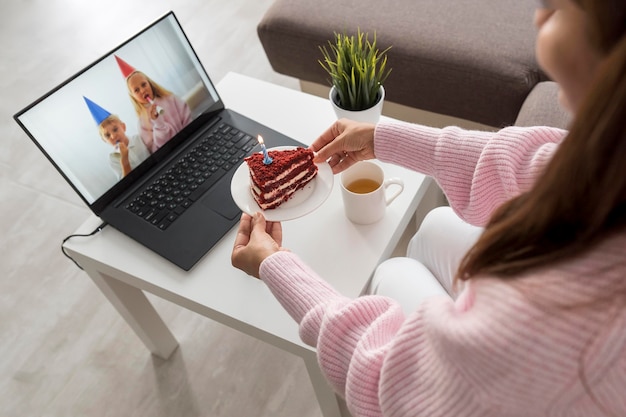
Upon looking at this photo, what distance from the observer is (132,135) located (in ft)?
3.75

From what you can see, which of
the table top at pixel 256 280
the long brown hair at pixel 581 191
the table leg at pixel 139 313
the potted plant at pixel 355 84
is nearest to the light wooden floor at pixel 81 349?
the table leg at pixel 139 313

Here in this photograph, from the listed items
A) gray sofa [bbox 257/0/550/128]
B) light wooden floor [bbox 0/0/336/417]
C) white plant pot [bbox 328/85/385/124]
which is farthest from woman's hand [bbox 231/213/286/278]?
gray sofa [bbox 257/0/550/128]

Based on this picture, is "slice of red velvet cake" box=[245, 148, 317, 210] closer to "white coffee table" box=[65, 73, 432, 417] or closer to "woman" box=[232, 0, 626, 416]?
"white coffee table" box=[65, 73, 432, 417]

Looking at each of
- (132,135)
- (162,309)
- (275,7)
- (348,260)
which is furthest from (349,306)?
(275,7)

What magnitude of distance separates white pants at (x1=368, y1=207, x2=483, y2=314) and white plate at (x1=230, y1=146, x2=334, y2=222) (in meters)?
0.18

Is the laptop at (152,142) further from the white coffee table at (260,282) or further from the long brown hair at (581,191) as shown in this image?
the long brown hair at (581,191)

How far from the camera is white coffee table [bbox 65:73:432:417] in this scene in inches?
38.9

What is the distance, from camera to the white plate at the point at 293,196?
995mm

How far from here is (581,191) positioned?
46 centimetres

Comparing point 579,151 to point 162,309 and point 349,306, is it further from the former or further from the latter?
point 162,309

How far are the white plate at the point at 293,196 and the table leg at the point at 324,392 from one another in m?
0.25

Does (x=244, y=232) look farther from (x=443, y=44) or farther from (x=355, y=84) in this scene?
(x=443, y=44)

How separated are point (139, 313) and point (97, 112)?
546mm

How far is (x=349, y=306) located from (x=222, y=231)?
37cm
